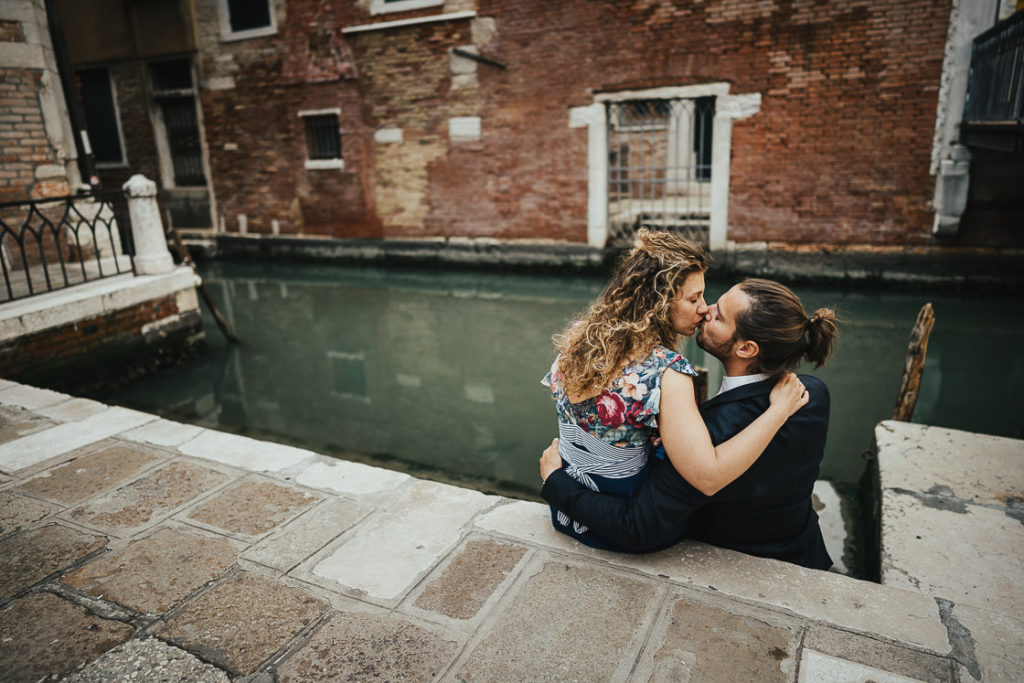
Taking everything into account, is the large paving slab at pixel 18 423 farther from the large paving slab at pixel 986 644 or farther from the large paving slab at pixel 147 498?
the large paving slab at pixel 986 644

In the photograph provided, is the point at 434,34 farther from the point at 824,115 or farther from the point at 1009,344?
the point at 1009,344

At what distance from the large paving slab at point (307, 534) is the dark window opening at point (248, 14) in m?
11.2

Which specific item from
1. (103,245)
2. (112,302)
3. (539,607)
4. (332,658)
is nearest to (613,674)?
(539,607)

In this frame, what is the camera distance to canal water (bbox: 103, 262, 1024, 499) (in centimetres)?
474

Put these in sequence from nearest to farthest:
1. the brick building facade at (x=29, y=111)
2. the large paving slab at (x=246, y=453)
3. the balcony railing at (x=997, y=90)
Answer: the large paving slab at (x=246, y=453)
the balcony railing at (x=997, y=90)
the brick building facade at (x=29, y=111)

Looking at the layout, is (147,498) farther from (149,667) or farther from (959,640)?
(959,640)

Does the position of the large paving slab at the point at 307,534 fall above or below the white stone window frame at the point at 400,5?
below

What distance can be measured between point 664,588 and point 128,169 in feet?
46.2

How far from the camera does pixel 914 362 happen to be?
3881 millimetres

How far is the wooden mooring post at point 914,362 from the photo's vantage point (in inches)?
150

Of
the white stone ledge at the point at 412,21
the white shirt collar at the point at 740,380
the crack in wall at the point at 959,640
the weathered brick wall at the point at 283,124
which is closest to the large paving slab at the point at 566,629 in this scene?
the white shirt collar at the point at 740,380

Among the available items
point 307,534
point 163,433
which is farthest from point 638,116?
point 307,534

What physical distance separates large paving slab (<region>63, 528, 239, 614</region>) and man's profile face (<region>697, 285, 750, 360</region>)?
1.61 meters

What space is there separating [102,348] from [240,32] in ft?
25.9
